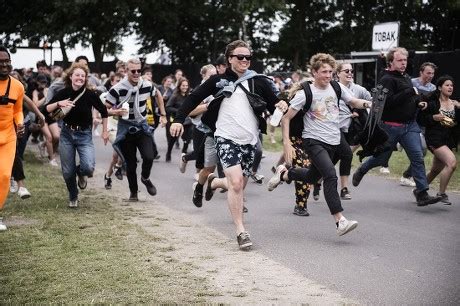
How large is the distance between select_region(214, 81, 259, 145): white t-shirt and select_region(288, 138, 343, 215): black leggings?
2.55 feet

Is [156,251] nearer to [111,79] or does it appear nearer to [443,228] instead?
[443,228]

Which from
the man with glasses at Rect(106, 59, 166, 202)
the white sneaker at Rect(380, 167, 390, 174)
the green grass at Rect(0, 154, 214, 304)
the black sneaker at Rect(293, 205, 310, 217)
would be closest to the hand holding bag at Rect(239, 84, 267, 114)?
the green grass at Rect(0, 154, 214, 304)

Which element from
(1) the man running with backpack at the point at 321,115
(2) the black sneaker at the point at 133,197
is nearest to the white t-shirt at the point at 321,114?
(1) the man running with backpack at the point at 321,115

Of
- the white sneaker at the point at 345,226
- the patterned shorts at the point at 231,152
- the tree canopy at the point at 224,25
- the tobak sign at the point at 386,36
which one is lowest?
the white sneaker at the point at 345,226

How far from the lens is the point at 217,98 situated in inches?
307

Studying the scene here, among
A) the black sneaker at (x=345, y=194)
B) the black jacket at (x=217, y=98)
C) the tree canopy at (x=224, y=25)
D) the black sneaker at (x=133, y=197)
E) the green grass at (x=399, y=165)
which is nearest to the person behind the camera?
the black jacket at (x=217, y=98)

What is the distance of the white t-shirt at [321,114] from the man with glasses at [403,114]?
75.6 inches

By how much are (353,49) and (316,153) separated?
127 feet

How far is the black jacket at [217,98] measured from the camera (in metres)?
7.80

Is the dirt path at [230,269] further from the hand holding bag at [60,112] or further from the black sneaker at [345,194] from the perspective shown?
the black sneaker at [345,194]

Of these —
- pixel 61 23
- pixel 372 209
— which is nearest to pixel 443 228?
pixel 372 209

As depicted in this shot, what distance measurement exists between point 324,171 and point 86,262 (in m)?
2.67

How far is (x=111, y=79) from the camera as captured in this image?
60.8ft

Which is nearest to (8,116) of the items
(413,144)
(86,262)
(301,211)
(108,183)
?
(86,262)
